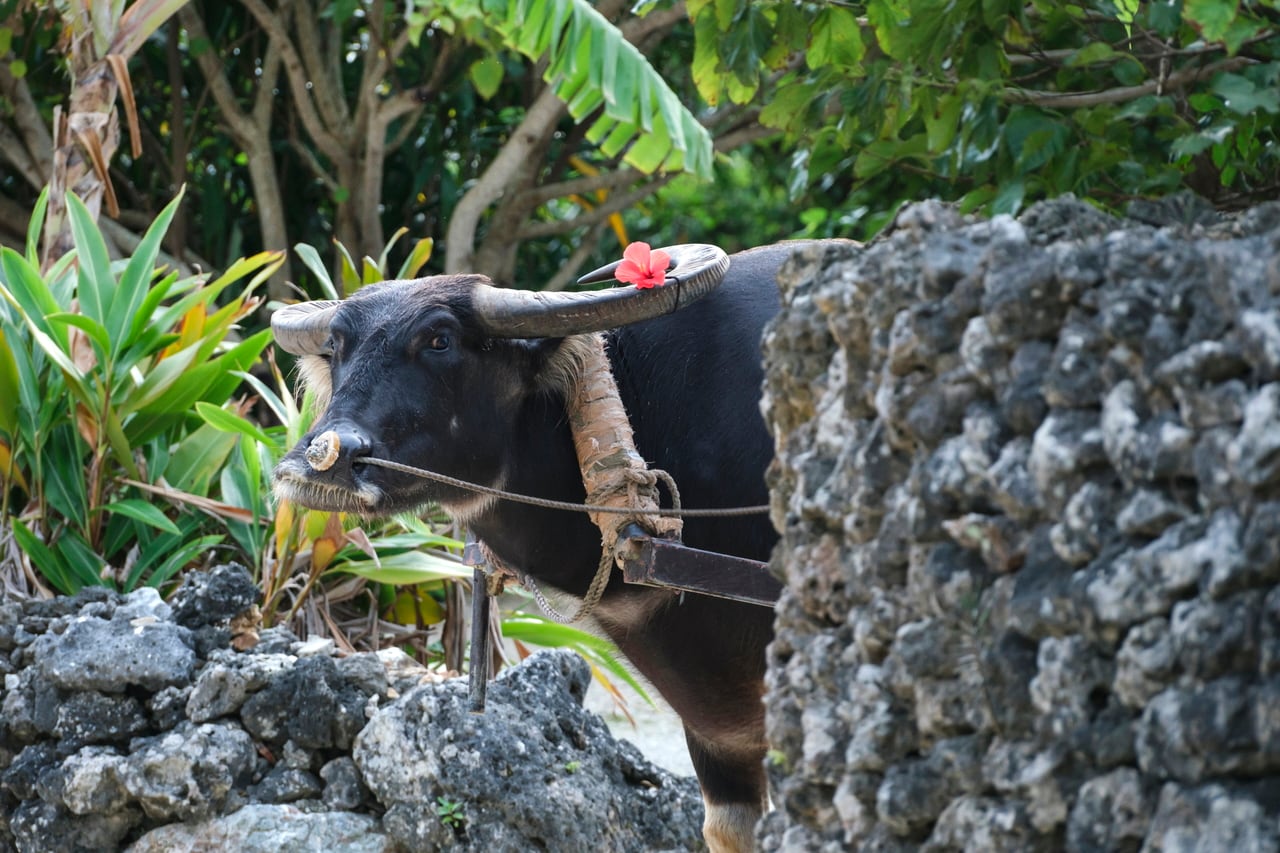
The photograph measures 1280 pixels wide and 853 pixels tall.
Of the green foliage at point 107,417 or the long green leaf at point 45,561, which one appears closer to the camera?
the long green leaf at point 45,561

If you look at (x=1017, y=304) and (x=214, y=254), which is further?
(x=214, y=254)

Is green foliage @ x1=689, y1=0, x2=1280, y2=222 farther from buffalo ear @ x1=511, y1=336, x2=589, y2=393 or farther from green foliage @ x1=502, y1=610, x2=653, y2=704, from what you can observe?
green foliage @ x1=502, y1=610, x2=653, y2=704

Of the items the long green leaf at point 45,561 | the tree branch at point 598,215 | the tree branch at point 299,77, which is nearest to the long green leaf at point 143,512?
the long green leaf at point 45,561

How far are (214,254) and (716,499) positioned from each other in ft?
20.6

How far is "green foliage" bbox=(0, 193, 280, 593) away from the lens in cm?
458

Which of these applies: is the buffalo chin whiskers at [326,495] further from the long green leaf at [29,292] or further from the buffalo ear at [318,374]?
the long green leaf at [29,292]

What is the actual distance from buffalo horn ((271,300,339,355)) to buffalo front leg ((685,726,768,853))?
1322 millimetres

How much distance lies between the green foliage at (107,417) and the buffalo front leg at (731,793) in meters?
1.95

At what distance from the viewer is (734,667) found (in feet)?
10.9

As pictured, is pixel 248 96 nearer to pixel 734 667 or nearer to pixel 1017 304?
pixel 734 667

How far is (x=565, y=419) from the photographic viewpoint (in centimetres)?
331

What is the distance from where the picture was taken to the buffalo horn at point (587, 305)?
10.2ft

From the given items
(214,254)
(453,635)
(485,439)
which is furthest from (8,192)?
(485,439)

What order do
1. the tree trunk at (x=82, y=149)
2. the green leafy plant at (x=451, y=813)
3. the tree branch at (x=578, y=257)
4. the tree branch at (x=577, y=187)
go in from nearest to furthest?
the green leafy plant at (x=451, y=813) < the tree trunk at (x=82, y=149) < the tree branch at (x=577, y=187) < the tree branch at (x=578, y=257)
